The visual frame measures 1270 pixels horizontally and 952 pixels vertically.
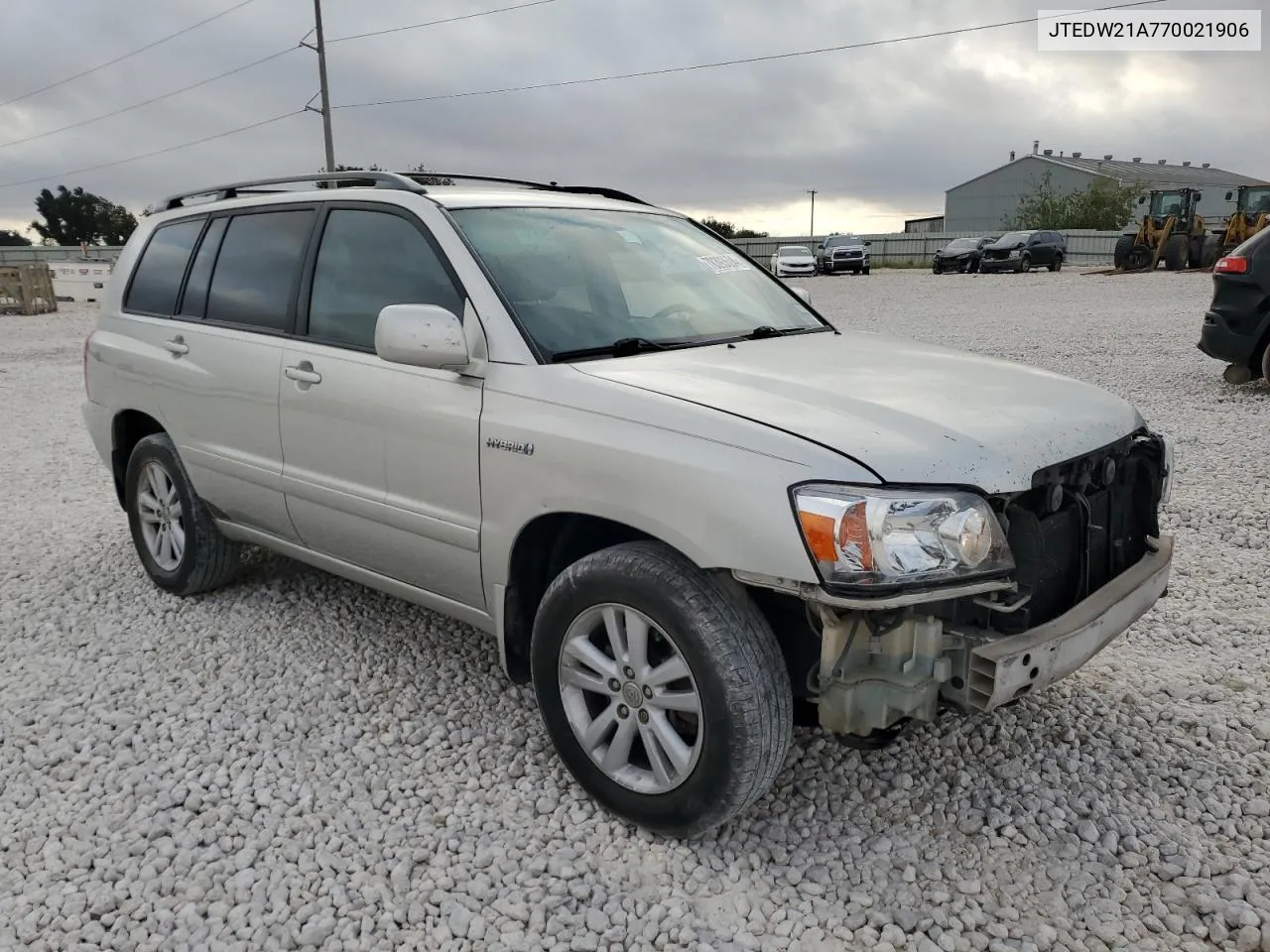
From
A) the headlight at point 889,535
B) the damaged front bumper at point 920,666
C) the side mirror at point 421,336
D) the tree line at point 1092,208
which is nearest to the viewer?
the headlight at point 889,535

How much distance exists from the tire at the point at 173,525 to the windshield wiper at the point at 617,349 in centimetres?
228

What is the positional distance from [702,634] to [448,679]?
1.65m

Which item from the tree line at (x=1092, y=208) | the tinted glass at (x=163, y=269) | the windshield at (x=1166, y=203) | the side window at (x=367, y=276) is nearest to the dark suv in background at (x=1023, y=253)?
the windshield at (x=1166, y=203)

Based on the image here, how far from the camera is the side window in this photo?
338 cm

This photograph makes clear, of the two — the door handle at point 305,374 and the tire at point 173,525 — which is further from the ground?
the door handle at point 305,374

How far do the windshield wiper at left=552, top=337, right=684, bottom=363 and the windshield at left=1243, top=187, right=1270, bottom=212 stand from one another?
3090 centimetres

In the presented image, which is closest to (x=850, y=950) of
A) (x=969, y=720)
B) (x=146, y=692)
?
(x=969, y=720)

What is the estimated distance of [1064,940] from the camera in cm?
242

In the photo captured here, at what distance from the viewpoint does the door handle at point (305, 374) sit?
362cm

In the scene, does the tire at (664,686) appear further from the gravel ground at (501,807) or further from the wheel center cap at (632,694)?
the gravel ground at (501,807)

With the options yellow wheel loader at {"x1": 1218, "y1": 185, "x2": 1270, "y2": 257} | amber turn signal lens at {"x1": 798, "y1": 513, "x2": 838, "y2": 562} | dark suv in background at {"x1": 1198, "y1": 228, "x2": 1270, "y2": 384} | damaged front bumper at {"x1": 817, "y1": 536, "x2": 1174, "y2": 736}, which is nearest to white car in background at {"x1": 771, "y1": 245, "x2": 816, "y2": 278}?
yellow wheel loader at {"x1": 1218, "y1": 185, "x2": 1270, "y2": 257}

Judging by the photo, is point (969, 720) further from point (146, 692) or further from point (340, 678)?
point (146, 692)

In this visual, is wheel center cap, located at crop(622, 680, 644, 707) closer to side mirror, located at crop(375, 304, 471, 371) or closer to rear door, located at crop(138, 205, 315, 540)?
side mirror, located at crop(375, 304, 471, 371)

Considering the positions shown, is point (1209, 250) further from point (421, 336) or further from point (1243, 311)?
point (421, 336)
